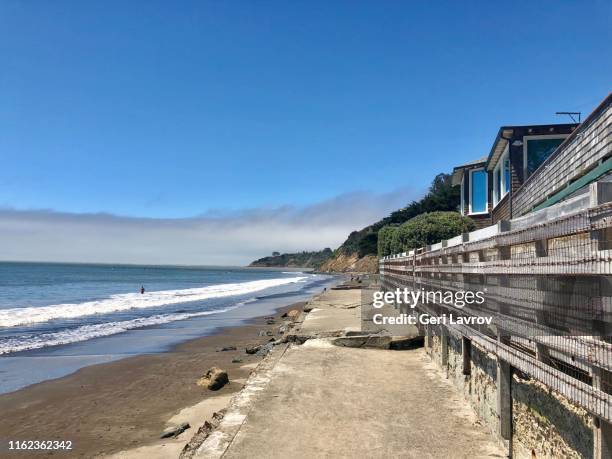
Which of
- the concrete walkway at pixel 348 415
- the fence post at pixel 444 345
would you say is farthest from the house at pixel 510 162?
the concrete walkway at pixel 348 415

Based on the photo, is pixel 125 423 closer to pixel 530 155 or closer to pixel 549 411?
pixel 549 411

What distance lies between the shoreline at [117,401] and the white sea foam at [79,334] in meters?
4.38

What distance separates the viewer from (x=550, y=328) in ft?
10.6

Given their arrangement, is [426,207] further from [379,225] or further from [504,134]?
[504,134]

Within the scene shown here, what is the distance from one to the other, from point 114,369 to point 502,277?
35.2ft

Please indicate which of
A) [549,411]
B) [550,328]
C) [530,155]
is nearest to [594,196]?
[550,328]

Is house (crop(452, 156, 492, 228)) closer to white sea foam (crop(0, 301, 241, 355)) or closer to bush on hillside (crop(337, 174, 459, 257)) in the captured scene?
white sea foam (crop(0, 301, 241, 355))

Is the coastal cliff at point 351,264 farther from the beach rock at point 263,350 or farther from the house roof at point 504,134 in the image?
the beach rock at point 263,350

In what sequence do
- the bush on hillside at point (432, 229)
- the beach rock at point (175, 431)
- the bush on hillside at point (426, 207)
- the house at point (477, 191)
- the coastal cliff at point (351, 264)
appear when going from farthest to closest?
the coastal cliff at point (351, 264) → the bush on hillside at point (426, 207) → the house at point (477, 191) → the bush on hillside at point (432, 229) → the beach rock at point (175, 431)

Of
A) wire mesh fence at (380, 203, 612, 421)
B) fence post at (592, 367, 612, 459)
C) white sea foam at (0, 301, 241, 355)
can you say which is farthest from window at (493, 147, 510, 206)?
fence post at (592, 367, 612, 459)

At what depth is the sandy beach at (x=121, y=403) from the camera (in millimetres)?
7261

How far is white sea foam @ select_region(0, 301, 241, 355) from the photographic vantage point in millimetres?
16047

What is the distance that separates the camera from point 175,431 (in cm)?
718

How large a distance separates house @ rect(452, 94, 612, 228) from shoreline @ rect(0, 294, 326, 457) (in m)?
6.88
